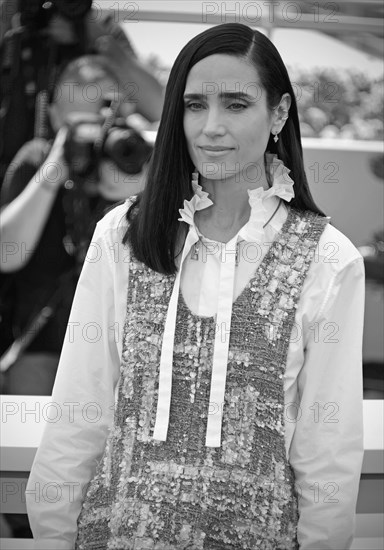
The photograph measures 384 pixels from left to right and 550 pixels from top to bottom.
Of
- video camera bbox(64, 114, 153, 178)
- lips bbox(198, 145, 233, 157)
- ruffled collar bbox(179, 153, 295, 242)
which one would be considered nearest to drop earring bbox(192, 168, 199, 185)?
ruffled collar bbox(179, 153, 295, 242)

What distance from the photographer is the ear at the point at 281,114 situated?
143cm

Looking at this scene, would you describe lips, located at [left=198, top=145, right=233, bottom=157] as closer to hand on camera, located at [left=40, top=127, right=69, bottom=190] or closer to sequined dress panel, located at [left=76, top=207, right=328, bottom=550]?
sequined dress panel, located at [left=76, top=207, right=328, bottom=550]

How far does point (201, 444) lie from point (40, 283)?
129cm

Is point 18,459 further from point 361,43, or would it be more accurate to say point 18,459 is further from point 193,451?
point 361,43

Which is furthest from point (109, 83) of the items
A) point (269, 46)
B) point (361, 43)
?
point (269, 46)

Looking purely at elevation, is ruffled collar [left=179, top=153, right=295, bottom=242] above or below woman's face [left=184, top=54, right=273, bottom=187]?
below

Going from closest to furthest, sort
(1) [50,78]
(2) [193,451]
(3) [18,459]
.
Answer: (2) [193,451] < (3) [18,459] < (1) [50,78]

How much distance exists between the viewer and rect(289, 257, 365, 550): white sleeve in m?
1.33

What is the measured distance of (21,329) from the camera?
2506 mm

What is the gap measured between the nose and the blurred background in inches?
44.4

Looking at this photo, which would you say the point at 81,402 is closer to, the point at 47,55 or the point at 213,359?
the point at 213,359

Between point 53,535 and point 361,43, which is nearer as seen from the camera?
point 53,535

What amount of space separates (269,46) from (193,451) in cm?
71

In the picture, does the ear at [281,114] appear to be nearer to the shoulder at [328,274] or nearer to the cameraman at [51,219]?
the shoulder at [328,274]
